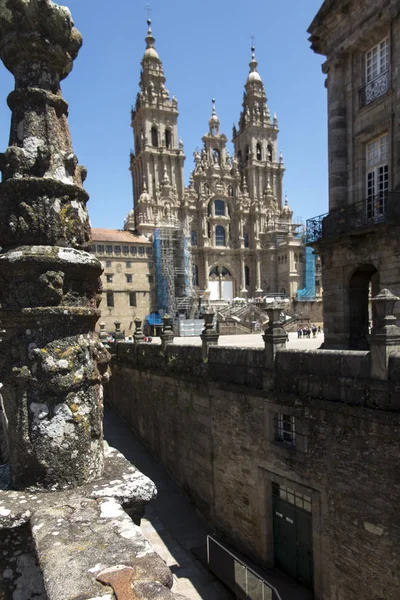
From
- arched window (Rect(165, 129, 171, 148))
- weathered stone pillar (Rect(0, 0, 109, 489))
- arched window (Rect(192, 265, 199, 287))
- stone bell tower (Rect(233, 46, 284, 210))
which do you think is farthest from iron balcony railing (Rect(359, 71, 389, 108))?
stone bell tower (Rect(233, 46, 284, 210))

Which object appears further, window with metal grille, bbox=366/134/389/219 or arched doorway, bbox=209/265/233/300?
arched doorway, bbox=209/265/233/300

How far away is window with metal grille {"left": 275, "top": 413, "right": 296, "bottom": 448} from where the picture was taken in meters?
8.12

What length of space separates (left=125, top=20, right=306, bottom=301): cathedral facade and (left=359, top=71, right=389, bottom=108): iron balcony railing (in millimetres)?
35225

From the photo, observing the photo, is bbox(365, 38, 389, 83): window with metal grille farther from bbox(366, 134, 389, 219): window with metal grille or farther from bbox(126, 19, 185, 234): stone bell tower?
bbox(126, 19, 185, 234): stone bell tower

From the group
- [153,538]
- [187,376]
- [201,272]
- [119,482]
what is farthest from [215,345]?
[201,272]

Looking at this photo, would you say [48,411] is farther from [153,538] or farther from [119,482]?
[153,538]

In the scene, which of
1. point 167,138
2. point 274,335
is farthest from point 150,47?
point 274,335

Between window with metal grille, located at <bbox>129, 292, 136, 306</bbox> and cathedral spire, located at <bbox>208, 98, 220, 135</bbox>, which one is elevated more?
cathedral spire, located at <bbox>208, 98, 220, 135</bbox>

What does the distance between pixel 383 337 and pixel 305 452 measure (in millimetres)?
2989

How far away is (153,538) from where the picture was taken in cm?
970

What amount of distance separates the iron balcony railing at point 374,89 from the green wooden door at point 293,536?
12.3m

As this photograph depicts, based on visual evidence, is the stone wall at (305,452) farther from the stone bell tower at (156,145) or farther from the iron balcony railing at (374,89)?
the stone bell tower at (156,145)

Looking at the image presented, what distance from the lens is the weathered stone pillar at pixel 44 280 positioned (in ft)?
9.32

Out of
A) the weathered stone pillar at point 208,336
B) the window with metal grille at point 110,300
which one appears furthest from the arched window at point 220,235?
the weathered stone pillar at point 208,336
